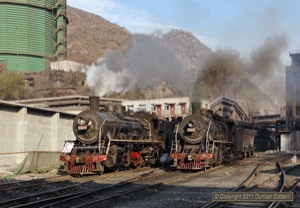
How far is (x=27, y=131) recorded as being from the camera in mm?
27406

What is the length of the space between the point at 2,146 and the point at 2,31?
5126 cm

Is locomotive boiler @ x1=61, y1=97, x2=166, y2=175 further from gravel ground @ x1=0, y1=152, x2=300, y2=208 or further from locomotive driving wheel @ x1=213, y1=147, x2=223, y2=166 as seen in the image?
gravel ground @ x1=0, y1=152, x2=300, y2=208

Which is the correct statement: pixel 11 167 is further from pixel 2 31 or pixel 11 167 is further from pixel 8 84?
pixel 2 31

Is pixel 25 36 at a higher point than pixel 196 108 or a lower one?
higher

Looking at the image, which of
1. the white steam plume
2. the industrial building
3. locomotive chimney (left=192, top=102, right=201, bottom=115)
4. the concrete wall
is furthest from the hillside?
locomotive chimney (left=192, top=102, right=201, bottom=115)

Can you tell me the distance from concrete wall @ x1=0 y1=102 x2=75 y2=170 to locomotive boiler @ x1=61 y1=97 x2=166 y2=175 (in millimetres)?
3873

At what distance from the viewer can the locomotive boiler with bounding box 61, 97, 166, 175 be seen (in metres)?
19.5

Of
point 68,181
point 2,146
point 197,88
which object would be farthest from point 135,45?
point 68,181

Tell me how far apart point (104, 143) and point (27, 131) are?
29.4ft

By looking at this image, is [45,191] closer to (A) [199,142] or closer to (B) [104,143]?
(B) [104,143]

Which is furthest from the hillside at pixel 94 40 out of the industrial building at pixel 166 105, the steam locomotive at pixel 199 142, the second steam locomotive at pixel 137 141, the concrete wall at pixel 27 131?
the steam locomotive at pixel 199 142

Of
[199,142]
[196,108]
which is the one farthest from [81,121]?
[196,108]

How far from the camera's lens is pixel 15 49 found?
72.1m

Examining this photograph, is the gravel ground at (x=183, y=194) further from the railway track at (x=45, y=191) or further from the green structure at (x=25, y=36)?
the green structure at (x=25, y=36)
